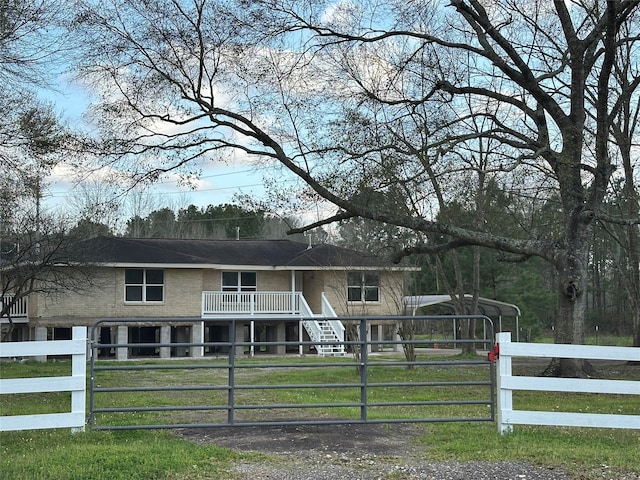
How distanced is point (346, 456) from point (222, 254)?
95.2 ft

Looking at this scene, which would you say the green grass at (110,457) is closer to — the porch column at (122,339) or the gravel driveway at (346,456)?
the gravel driveway at (346,456)

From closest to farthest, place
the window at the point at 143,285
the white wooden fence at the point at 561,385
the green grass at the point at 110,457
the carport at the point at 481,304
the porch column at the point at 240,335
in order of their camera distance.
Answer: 1. the green grass at the point at 110,457
2. the white wooden fence at the point at 561,385
3. the window at the point at 143,285
4. the porch column at the point at 240,335
5. the carport at the point at 481,304

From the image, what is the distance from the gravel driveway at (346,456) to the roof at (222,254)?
65.2ft

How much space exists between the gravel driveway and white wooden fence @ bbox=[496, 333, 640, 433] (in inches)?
50.2

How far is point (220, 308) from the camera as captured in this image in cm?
3559

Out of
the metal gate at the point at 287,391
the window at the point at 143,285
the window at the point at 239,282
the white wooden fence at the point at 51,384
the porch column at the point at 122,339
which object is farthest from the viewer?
the window at the point at 239,282

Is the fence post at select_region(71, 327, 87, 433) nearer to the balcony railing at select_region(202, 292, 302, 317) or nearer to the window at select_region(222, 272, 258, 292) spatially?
the balcony railing at select_region(202, 292, 302, 317)

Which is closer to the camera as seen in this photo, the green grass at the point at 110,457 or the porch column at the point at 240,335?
the green grass at the point at 110,457

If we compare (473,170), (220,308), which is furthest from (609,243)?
(473,170)

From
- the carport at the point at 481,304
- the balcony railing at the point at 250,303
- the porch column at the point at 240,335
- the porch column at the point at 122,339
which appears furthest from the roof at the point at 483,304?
the porch column at the point at 122,339

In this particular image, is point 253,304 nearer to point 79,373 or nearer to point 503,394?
point 79,373

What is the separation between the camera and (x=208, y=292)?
35.6 meters

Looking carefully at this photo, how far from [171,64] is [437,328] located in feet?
133

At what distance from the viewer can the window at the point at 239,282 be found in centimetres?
3741
